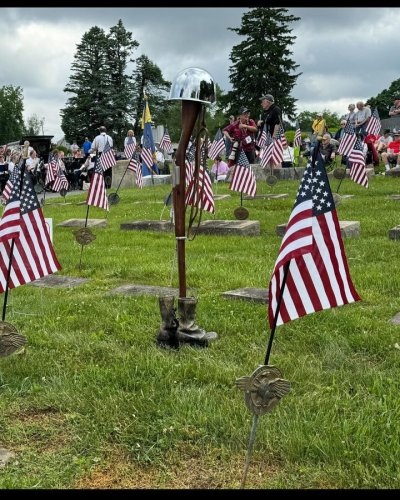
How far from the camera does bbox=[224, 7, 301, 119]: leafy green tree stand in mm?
53781

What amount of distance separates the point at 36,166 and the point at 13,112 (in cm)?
7765

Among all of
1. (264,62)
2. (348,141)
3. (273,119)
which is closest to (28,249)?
(348,141)

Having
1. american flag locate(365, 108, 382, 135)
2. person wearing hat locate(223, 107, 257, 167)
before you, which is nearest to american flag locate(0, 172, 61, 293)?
person wearing hat locate(223, 107, 257, 167)

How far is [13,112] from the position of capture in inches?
3595

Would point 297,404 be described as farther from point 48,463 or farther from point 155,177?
point 155,177

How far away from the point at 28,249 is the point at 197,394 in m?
1.86

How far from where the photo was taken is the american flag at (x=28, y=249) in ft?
14.8

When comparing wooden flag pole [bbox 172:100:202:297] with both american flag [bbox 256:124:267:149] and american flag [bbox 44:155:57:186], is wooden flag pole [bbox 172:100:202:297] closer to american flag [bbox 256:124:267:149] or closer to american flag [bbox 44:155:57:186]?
american flag [bbox 256:124:267:149]

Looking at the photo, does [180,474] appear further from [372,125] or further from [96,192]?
[372,125]

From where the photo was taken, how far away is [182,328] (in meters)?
4.41

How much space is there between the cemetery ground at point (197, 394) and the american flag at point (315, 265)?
2.07ft

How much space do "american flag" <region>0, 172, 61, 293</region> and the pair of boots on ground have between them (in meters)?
1.03

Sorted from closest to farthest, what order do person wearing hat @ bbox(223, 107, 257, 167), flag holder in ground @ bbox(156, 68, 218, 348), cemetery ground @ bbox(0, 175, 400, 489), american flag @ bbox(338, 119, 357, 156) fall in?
cemetery ground @ bbox(0, 175, 400, 489) → flag holder in ground @ bbox(156, 68, 218, 348) → american flag @ bbox(338, 119, 357, 156) → person wearing hat @ bbox(223, 107, 257, 167)
